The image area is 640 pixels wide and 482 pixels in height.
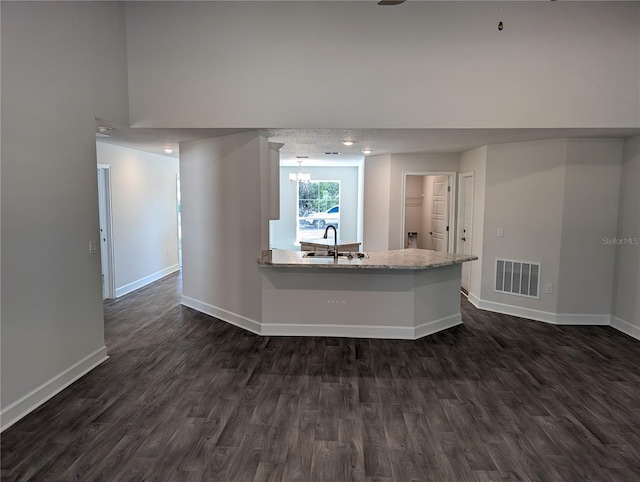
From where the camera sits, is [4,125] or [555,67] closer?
[4,125]

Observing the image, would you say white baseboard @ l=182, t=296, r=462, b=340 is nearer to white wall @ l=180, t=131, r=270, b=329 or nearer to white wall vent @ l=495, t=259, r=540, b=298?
white wall @ l=180, t=131, r=270, b=329

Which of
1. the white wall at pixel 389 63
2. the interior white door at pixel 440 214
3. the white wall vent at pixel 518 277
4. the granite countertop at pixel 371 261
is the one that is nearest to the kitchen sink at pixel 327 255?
the granite countertop at pixel 371 261

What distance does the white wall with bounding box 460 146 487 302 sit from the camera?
18.0 ft

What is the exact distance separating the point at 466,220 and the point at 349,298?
296 centimetres

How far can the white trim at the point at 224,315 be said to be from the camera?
456 cm

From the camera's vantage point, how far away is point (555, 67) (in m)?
3.95

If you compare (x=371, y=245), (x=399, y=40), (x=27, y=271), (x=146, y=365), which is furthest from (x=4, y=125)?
(x=371, y=245)

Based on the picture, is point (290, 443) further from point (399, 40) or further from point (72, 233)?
point (399, 40)

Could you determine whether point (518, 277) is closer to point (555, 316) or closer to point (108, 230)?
point (555, 316)

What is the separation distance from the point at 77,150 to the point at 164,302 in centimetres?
301

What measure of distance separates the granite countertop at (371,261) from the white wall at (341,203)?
222 inches

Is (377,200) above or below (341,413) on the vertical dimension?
above

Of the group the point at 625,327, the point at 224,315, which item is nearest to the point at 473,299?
the point at 625,327

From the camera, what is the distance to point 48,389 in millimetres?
2986
